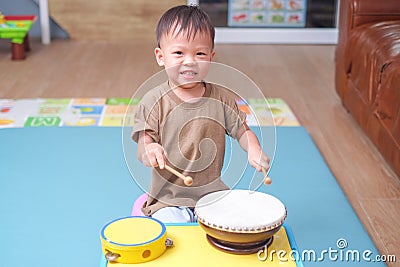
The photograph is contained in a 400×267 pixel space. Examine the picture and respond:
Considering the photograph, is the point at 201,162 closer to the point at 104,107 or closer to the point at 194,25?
the point at 194,25

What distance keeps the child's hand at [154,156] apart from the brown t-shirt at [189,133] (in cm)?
6

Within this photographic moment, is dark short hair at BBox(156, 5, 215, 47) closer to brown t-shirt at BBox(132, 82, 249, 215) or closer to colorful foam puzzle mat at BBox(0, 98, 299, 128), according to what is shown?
brown t-shirt at BBox(132, 82, 249, 215)

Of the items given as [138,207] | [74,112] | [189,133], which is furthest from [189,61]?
[74,112]

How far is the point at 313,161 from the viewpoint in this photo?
1.86 metres

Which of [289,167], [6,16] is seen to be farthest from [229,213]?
[6,16]

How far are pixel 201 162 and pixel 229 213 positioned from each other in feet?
0.49

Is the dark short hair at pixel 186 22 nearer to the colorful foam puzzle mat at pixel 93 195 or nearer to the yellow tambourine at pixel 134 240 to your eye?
the colorful foam puzzle mat at pixel 93 195

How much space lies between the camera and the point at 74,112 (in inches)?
89.4

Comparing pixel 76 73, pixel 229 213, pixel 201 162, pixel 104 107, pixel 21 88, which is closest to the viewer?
pixel 229 213

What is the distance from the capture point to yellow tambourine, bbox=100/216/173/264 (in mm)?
1046

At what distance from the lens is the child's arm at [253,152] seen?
46.1 inches

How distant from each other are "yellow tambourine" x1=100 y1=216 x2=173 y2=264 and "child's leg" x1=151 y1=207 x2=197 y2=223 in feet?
0.42

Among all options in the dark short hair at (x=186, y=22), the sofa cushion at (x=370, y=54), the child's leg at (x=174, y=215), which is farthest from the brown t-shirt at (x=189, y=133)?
the sofa cushion at (x=370, y=54)

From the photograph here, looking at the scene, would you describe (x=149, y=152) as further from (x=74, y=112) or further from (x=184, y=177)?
(x=74, y=112)
